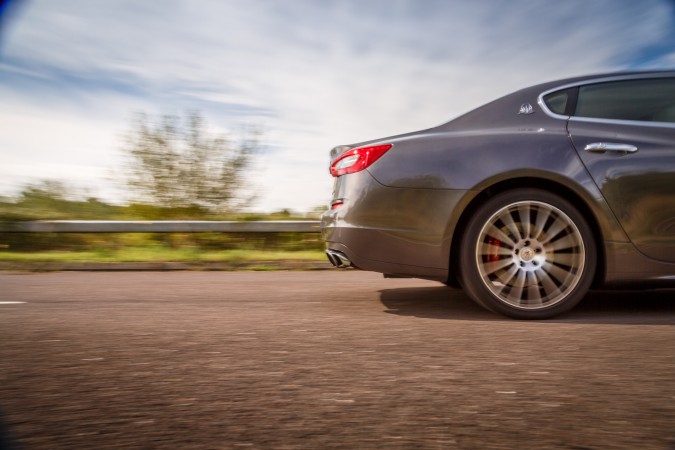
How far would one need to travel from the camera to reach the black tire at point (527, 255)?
3.54m

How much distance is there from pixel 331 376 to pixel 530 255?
186cm

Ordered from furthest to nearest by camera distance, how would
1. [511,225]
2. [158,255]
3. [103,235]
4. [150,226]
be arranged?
1. [103,235]
2. [158,255]
3. [150,226]
4. [511,225]

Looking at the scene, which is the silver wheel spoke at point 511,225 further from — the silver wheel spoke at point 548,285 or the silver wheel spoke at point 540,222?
the silver wheel spoke at point 548,285

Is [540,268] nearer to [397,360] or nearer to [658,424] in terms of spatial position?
[397,360]

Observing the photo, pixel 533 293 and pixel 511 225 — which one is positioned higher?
pixel 511 225

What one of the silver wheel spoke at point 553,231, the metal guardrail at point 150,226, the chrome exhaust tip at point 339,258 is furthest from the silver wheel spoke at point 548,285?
the metal guardrail at point 150,226

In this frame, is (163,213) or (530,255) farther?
(163,213)

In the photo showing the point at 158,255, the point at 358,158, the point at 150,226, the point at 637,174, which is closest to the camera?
the point at 637,174

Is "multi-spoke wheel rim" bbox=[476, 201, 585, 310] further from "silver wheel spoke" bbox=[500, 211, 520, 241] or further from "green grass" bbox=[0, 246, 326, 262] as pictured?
"green grass" bbox=[0, 246, 326, 262]

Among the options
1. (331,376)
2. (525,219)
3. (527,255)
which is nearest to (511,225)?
(525,219)

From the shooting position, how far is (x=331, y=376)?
2.28 meters

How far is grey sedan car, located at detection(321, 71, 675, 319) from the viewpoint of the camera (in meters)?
3.52

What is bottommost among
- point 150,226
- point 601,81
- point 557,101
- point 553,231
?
point 150,226

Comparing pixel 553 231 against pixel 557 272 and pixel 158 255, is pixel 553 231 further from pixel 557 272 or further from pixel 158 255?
pixel 158 255
